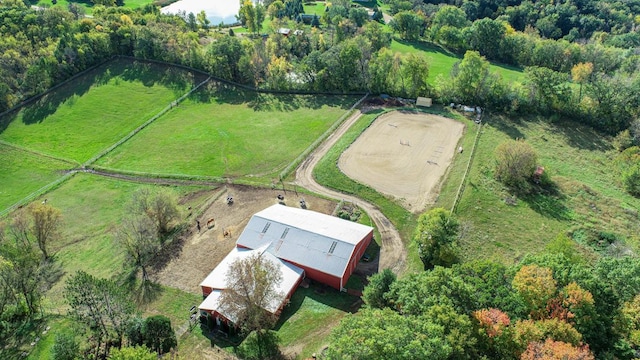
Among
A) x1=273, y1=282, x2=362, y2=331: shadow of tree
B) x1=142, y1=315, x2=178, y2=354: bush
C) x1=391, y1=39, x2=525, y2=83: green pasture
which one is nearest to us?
x1=142, y1=315, x2=178, y2=354: bush

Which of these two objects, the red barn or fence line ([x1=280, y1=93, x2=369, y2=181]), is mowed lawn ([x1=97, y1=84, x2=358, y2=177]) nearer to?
fence line ([x1=280, y1=93, x2=369, y2=181])

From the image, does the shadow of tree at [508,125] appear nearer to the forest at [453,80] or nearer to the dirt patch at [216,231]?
the forest at [453,80]

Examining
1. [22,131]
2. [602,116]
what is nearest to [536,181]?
[602,116]

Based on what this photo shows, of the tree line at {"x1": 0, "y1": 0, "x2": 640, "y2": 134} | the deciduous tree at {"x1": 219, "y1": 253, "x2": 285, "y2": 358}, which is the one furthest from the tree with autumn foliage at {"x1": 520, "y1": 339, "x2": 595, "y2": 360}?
the tree line at {"x1": 0, "y1": 0, "x2": 640, "y2": 134}

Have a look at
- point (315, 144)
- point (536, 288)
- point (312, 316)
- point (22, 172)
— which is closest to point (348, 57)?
point (315, 144)

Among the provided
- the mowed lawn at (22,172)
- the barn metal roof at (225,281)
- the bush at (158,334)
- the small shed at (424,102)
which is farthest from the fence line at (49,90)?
the bush at (158,334)

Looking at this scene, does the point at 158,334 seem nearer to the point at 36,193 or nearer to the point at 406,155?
the point at 406,155

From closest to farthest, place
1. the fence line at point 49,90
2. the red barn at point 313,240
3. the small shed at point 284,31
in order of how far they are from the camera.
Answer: the red barn at point 313,240
the fence line at point 49,90
the small shed at point 284,31
